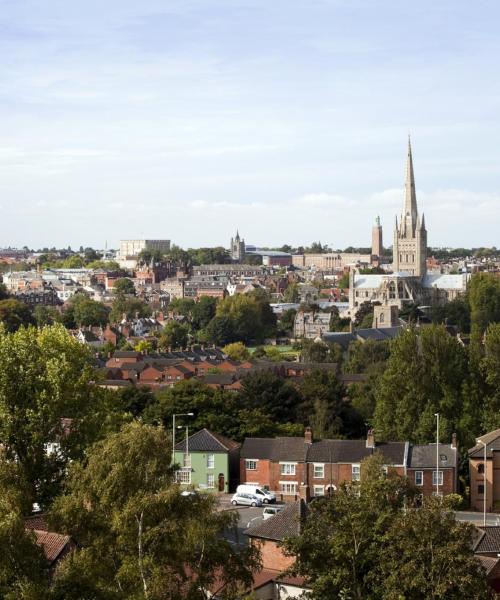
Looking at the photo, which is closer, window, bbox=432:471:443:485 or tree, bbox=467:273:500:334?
window, bbox=432:471:443:485

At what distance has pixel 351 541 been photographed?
2733 centimetres

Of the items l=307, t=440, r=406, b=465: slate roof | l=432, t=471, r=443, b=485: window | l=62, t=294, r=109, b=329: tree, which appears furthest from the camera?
l=62, t=294, r=109, b=329: tree

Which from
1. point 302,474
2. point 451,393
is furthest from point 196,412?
point 451,393

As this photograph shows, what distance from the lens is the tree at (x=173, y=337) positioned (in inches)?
4815

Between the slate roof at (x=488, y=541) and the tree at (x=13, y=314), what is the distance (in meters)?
93.1

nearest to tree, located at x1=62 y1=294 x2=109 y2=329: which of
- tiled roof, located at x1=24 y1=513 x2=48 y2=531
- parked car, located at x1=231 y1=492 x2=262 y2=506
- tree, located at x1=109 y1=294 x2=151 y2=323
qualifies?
tree, located at x1=109 y1=294 x2=151 y2=323

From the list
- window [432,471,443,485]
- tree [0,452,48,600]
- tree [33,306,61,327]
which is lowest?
window [432,471,443,485]

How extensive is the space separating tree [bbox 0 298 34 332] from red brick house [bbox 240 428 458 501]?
245 ft

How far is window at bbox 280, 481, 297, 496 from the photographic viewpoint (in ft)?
166

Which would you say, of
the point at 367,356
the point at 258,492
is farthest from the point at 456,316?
the point at 258,492

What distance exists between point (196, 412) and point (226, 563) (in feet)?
102

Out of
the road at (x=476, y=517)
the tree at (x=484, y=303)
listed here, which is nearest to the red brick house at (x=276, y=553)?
the road at (x=476, y=517)

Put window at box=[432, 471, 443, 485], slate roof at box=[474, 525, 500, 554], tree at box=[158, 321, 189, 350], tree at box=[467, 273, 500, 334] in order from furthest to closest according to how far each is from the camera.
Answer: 1. tree at box=[467, 273, 500, 334]
2. tree at box=[158, 321, 189, 350]
3. window at box=[432, 471, 443, 485]
4. slate roof at box=[474, 525, 500, 554]

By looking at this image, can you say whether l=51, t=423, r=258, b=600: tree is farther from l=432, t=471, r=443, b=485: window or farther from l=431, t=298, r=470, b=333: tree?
l=431, t=298, r=470, b=333: tree
